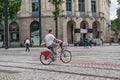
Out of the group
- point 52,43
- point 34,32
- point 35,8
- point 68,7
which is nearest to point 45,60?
point 52,43

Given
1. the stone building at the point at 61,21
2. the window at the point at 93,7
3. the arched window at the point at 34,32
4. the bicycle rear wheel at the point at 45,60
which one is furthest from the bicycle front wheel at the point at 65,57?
the window at the point at 93,7

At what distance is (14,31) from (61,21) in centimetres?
1000

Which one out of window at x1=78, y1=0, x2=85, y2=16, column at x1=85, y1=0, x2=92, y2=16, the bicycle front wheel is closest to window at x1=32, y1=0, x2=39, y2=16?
window at x1=78, y1=0, x2=85, y2=16

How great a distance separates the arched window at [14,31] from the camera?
7794 centimetres

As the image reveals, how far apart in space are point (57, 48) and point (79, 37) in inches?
2318

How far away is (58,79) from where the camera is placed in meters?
13.1

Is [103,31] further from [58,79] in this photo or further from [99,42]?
[58,79]

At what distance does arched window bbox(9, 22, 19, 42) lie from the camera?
7794 centimetres

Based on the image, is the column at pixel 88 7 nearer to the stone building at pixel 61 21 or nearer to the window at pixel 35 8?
the stone building at pixel 61 21

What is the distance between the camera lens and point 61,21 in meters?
76.8

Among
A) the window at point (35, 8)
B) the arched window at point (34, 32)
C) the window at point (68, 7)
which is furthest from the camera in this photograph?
the window at point (68, 7)

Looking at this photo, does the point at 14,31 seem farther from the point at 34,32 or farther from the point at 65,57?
the point at 65,57

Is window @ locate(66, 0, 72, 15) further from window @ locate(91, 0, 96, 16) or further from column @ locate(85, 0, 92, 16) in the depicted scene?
window @ locate(91, 0, 96, 16)

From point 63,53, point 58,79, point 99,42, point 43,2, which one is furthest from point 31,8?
point 58,79
